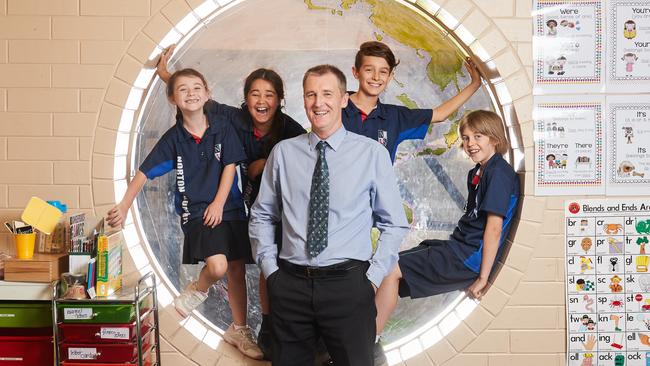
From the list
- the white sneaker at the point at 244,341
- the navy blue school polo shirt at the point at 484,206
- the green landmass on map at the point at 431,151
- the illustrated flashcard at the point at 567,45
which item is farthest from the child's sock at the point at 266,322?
the illustrated flashcard at the point at 567,45

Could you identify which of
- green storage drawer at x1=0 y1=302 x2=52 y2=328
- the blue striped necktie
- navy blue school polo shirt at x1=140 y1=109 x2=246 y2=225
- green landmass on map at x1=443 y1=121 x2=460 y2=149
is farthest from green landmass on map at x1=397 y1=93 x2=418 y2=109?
green storage drawer at x1=0 y1=302 x2=52 y2=328

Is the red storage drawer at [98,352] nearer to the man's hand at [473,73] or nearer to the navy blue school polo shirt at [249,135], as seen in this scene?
the navy blue school polo shirt at [249,135]

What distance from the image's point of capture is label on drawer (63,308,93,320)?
3406 mm

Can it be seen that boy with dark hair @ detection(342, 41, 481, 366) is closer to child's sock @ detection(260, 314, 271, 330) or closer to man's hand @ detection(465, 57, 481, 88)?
man's hand @ detection(465, 57, 481, 88)

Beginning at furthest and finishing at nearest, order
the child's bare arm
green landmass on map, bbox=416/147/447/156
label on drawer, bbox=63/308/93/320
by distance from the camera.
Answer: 1. green landmass on map, bbox=416/147/447/156
2. the child's bare arm
3. label on drawer, bbox=63/308/93/320

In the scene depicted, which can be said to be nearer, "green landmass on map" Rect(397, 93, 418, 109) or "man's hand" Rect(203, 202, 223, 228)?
"man's hand" Rect(203, 202, 223, 228)

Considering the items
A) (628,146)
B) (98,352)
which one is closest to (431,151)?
(628,146)

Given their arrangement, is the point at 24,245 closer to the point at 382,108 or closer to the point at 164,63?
the point at 164,63

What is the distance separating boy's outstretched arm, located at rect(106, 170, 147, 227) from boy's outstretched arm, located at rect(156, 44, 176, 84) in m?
0.50

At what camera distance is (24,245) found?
3.54 m

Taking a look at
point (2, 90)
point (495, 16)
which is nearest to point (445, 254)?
point (495, 16)

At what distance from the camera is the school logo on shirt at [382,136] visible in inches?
149

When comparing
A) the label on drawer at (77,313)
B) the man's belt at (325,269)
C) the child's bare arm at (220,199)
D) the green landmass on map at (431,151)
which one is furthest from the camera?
the green landmass on map at (431,151)

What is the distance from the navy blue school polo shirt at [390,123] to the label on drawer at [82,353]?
1586 millimetres
